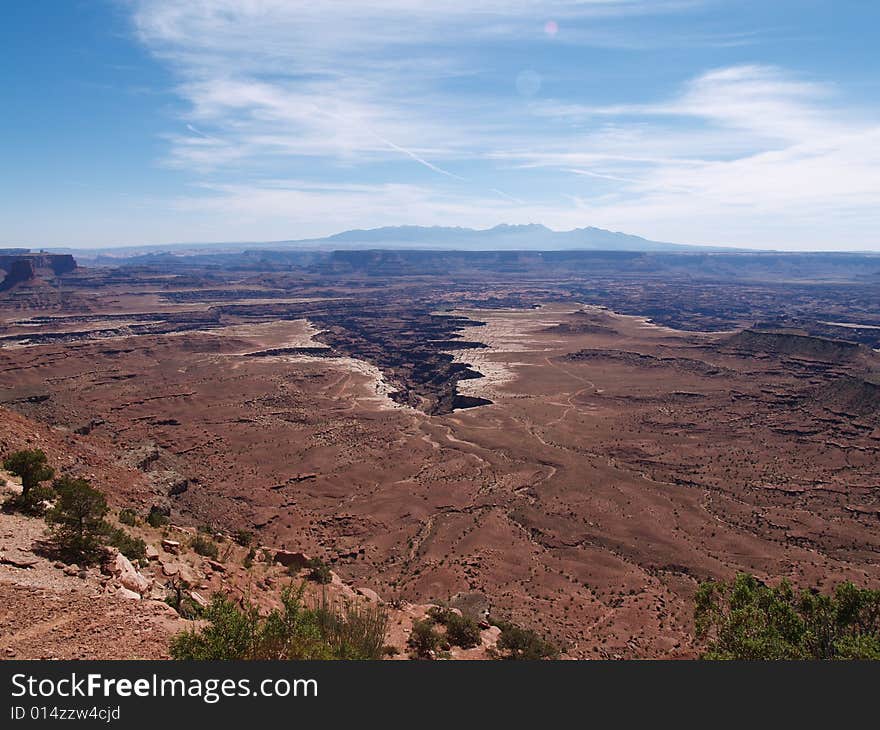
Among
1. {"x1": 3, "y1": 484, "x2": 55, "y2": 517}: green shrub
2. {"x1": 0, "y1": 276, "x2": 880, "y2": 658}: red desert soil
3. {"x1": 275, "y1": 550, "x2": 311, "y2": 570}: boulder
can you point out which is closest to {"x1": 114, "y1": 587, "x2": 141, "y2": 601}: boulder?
{"x1": 3, "y1": 484, "x2": 55, "y2": 517}: green shrub

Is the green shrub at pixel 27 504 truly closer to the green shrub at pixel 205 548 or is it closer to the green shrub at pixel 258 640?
the green shrub at pixel 205 548

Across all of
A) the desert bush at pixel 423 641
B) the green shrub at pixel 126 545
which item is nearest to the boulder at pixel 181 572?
the green shrub at pixel 126 545

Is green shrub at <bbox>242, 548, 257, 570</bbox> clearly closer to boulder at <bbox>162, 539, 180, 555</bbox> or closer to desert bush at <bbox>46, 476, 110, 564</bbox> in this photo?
boulder at <bbox>162, 539, 180, 555</bbox>

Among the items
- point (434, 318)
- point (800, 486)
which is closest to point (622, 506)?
point (800, 486)

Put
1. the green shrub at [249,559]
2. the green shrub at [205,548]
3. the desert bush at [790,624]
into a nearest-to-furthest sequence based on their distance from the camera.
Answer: the desert bush at [790,624], the green shrub at [205,548], the green shrub at [249,559]

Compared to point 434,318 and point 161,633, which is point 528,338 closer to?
point 434,318

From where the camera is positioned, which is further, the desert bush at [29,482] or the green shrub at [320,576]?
the green shrub at [320,576]
